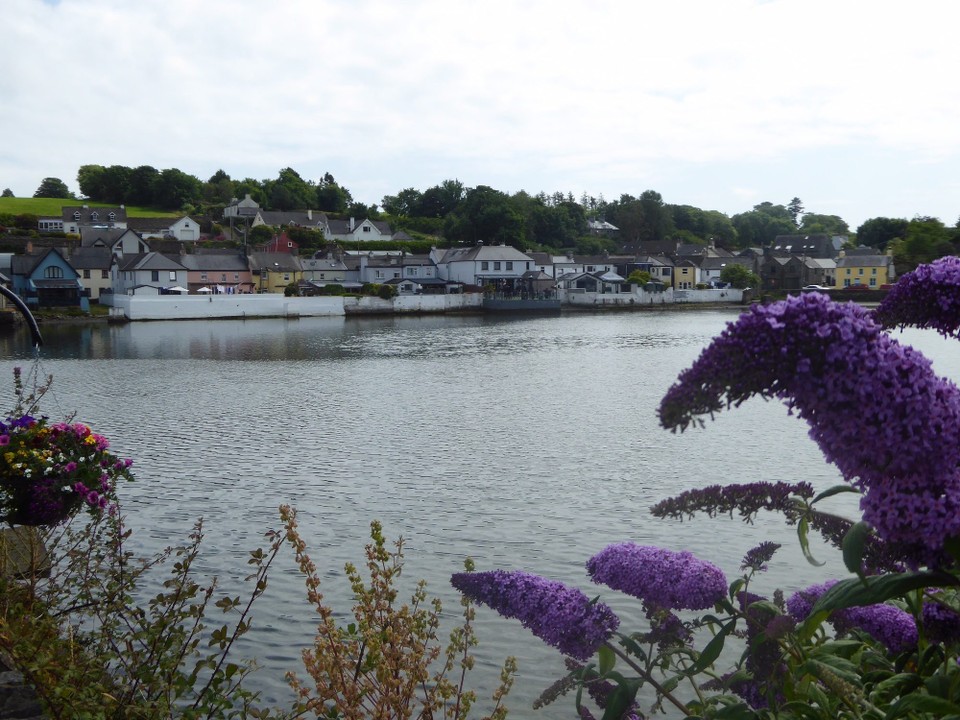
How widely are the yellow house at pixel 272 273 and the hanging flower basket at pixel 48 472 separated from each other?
86.4 meters

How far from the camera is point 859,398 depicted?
84.4 inches

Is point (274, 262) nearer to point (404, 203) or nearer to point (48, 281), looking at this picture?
point (48, 281)

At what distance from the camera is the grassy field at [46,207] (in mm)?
127769

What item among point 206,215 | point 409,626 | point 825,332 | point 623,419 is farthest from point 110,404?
point 206,215

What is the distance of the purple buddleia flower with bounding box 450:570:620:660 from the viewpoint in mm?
3420

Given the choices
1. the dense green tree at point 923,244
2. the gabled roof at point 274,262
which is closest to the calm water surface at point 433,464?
the dense green tree at point 923,244

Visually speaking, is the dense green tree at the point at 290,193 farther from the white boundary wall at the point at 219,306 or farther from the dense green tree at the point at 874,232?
the dense green tree at the point at 874,232

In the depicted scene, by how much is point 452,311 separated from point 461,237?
108 feet

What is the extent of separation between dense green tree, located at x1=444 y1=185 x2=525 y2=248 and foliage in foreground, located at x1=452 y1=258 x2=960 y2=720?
373ft

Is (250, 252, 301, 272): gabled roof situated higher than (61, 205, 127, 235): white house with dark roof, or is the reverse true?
(61, 205, 127, 235): white house with dark roof

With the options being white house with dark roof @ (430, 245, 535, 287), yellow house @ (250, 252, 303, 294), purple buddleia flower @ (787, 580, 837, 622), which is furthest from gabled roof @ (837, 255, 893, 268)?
purple buddleia flower @ (787, 580, 837, 622)

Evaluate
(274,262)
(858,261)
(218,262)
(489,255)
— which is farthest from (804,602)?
(858,261)

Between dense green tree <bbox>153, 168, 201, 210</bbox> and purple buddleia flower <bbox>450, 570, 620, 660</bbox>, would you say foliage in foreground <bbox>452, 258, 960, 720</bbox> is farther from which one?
dense green tree <bbox>153, 168, 201, 210</bbox>

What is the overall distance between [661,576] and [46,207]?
147214mm
